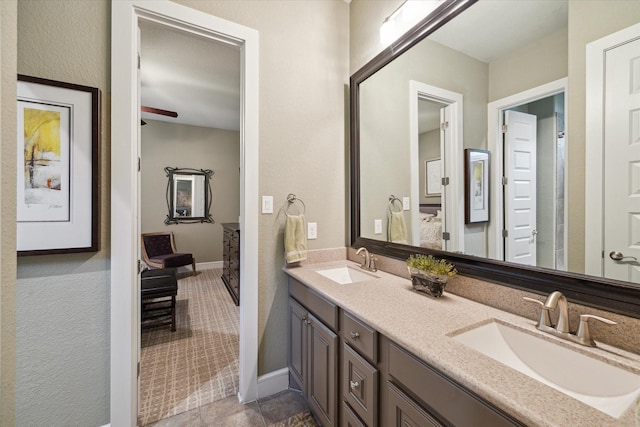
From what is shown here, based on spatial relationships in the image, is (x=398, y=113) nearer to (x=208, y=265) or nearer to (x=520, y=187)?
(x=520, y=187)

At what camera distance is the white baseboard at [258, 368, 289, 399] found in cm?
175

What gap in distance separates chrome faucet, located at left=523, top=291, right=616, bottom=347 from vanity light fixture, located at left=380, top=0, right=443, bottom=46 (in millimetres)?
1493

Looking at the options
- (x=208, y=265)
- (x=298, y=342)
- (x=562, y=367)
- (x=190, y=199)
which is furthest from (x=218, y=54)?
(x=208, y=265)

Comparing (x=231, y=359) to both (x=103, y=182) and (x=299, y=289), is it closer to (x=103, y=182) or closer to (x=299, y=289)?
(x=299, y=289)

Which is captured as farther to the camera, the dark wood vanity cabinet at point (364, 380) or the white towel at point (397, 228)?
the white towel at point (397, 228)

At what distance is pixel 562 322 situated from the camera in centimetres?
83

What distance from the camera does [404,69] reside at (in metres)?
1.61

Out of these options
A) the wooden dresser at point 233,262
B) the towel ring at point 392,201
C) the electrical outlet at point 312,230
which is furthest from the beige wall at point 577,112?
the wooden dresser at point 233,262

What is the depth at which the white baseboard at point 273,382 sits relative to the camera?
1746mm

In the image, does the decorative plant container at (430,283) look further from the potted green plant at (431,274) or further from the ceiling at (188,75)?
the ceiling at (188,75)

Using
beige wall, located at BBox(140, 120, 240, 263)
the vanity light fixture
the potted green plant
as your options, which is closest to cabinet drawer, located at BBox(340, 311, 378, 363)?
the potted green plant

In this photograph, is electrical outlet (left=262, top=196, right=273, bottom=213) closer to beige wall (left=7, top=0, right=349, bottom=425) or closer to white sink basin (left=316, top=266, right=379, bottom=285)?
beige wall (left=7, top=0, right=349, bottom=425)

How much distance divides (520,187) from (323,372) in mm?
1275

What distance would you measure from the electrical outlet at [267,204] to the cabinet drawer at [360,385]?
3.25 feet
